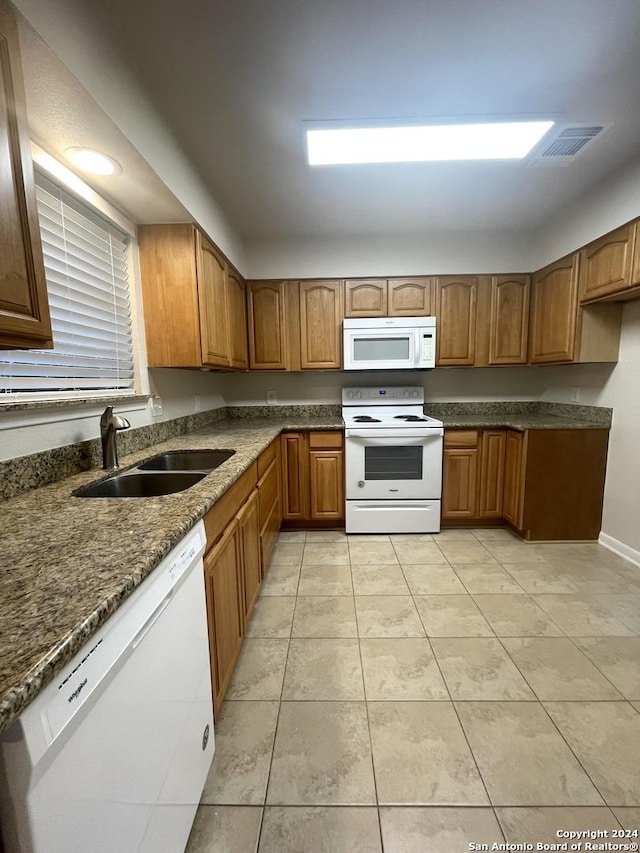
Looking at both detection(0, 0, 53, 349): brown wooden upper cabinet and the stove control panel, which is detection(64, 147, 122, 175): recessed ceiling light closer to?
detection(0, 0, 53, 349): brown wooden upper cabinet

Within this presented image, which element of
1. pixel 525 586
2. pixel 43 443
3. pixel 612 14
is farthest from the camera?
pixel 525 586

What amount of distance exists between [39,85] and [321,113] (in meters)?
1.08

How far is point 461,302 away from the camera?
2.91 m

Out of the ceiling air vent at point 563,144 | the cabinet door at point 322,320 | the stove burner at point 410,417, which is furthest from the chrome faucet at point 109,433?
the ceiling air vent at point 563,144

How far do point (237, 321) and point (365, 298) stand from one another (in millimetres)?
1093

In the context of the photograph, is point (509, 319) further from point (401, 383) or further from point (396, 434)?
point (396, 434)

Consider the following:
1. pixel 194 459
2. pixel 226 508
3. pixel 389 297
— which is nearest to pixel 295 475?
pixel 194 459

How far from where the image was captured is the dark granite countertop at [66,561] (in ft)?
1.51

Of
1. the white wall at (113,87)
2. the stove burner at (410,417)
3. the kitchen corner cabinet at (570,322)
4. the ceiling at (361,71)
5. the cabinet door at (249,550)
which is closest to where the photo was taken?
the white wall at (113,87)

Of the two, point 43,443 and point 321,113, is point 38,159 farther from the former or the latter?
point 321,113

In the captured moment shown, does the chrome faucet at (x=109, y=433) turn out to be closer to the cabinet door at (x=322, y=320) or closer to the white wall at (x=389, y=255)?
the cabinet door at (x=322, y=320)

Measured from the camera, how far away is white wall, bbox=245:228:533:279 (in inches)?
114

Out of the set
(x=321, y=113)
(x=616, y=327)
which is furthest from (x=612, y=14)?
Answer: (x=616, y=327)

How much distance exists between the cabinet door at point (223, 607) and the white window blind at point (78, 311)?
0.88 m
